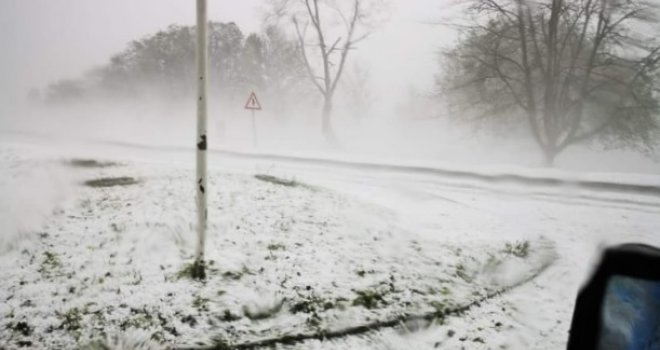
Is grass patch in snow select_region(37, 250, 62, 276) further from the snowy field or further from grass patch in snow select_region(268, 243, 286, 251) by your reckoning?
grass patch in snow select_region(268, 243, 286, 251)

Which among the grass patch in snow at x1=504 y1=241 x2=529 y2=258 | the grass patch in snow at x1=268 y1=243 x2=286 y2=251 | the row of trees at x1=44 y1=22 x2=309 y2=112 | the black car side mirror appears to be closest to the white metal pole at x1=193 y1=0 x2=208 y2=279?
the grass patch in snow at x1=268 y1=243 x2=286 y2=251

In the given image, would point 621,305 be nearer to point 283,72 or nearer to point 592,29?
point 592,29

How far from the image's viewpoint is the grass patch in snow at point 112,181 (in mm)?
8916

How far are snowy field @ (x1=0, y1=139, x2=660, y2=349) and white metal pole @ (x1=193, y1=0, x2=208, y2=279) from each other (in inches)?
12.1

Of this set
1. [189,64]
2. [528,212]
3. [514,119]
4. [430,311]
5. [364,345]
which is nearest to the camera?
[364,345]

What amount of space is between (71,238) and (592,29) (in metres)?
22.3

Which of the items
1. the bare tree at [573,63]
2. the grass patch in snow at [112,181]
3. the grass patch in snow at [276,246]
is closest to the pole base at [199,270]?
the grass patch in snow at [276,246]

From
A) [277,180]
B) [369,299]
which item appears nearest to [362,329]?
[369,299]

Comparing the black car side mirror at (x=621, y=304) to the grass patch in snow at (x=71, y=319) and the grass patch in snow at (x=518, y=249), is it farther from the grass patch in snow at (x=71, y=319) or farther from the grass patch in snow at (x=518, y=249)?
Result: the grass patch in snow at (x=518, y=249)

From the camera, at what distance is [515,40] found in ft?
65.9

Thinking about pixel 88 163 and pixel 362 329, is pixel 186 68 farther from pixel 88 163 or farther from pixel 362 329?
pixel 362 329

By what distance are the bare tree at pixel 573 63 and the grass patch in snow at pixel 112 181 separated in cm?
1554

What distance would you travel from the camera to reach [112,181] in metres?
9.31

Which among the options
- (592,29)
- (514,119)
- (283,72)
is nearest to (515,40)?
(592,29)
